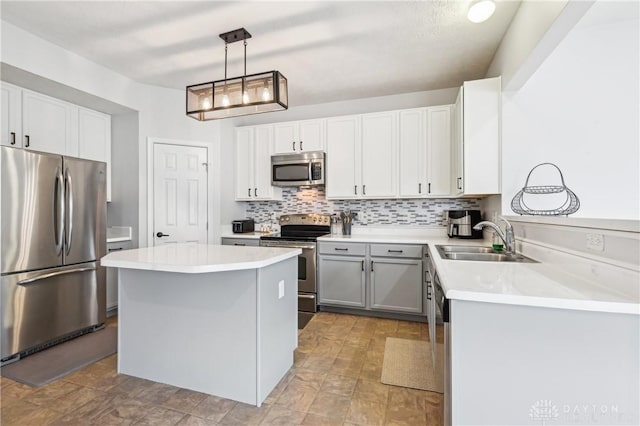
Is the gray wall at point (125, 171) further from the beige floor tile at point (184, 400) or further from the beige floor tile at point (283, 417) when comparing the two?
the beige floor tile at point (283, 417)

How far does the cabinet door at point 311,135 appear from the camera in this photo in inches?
153

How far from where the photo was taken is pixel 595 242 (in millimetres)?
1375

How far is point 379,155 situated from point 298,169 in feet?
3.45

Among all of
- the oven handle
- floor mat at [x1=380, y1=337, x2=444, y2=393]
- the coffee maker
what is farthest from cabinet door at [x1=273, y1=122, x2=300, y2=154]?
floor mat at [x1=380, y1=337, x2=444, y2=393]

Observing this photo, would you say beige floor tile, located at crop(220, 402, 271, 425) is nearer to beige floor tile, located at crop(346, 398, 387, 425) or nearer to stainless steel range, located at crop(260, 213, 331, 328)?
beige floor tile, located at crop(346, 398, 387, 425)

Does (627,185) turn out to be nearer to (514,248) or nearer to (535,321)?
(514,248)

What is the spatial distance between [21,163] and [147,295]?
1624mm

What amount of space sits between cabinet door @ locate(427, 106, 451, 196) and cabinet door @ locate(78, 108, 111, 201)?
3.84m

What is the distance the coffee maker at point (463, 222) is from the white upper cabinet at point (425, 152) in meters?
0.26

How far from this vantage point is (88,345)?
2.68 metres

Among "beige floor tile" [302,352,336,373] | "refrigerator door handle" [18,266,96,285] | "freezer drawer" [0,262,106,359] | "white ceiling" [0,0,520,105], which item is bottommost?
"beige floor tile" [302,352,336,373]

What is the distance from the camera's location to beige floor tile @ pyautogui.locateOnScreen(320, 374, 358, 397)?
1.99 metres

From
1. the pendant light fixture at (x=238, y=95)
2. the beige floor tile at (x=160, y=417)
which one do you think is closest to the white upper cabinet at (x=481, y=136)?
the pendant light fixture at (x=238, y=95)

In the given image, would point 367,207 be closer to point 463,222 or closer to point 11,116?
point 463,222
